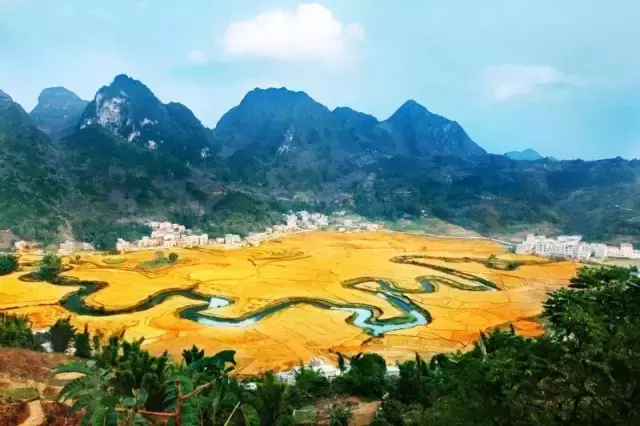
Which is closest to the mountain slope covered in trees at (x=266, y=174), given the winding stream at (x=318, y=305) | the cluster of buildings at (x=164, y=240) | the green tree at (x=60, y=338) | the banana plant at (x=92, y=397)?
the cluster of buildings at (x=164, y=240)

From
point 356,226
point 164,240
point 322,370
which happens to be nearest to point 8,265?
point 164,240

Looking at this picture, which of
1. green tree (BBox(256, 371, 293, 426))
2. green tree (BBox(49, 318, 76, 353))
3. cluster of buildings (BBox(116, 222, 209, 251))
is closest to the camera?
green tree (BBox(256, 371, 293, 426))

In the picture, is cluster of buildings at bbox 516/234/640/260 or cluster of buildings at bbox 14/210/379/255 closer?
cluster of buildings at bbox 516/234/640/260

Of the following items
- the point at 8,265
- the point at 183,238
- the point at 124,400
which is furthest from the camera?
the point at 183,238

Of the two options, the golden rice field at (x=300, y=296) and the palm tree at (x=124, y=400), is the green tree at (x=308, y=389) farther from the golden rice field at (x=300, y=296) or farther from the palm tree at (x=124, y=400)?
the palm tree at (x=124, y=400)

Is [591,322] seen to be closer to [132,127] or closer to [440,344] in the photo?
[440,344]

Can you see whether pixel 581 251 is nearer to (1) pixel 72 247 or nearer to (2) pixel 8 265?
(2) pixel 8 265

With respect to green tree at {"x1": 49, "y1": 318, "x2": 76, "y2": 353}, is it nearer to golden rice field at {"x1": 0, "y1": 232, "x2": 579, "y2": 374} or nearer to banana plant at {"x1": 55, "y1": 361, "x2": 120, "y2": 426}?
golden rice field at {"x1": 0, "y1": 232, "x2": 579, "y2": 374}

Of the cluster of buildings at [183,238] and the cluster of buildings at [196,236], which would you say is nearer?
the cluster of buildings at [196,236]

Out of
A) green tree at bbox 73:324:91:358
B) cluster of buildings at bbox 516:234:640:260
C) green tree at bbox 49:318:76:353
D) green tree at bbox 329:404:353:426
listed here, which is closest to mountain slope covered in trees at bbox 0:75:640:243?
cluster of buildings at bbox 516:234:640:260
